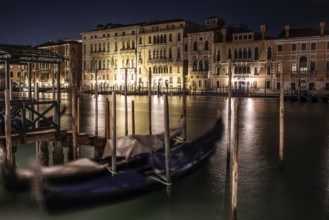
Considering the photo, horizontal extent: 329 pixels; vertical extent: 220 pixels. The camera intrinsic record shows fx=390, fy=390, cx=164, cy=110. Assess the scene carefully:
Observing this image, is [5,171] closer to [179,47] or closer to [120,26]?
[179,47]

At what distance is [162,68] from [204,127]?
28.5 meters

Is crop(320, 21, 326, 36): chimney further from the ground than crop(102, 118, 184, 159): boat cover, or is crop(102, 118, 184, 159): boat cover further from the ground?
crop(320, 21, 326, 36): chimney

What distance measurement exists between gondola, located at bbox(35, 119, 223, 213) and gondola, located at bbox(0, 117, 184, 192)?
3.7 inches

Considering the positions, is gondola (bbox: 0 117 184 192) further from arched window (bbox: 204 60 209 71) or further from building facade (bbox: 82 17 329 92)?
arched window (bbox: 204 60 209 71)

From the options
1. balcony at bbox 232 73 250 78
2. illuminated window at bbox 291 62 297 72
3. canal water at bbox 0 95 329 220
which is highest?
illuminated window at bbox 291 62 297 72

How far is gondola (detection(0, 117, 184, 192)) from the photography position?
4537 mm

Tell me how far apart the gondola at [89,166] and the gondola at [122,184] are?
0.31ft

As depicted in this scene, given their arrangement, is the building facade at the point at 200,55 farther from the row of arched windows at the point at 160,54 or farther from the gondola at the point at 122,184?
the gondola at the point at 122,184

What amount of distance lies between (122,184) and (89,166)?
0.51 m

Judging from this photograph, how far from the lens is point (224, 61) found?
36.2 meters

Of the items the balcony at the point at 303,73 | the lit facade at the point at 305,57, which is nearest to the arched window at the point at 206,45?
the lit facade at the point at 305,57

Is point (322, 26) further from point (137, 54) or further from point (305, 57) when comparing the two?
point (137, 54)

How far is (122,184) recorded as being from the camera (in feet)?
17.3

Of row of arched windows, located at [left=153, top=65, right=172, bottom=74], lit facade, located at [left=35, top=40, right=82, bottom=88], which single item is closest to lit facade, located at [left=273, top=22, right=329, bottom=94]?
row of arched windows, located at [left=153, top=65, right=172, bottom=74]
